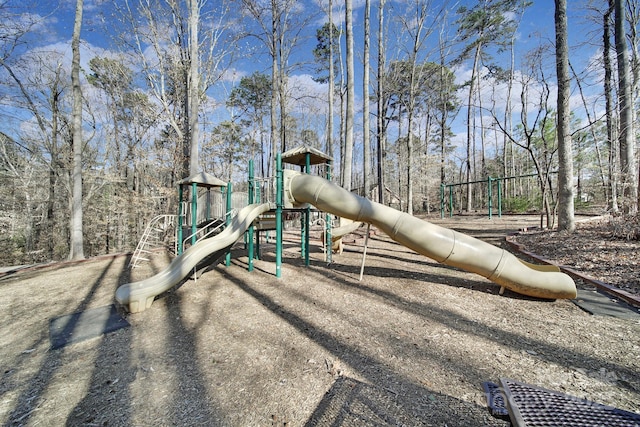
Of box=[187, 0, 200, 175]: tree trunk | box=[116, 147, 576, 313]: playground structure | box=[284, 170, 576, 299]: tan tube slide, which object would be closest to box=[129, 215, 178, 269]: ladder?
box=[187, 0, 200, 175]: tree trunk

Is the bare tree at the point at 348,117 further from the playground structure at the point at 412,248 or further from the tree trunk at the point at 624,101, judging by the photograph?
the tree trunk at the point at 624,101

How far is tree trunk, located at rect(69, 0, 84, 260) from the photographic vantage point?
26.1 feet

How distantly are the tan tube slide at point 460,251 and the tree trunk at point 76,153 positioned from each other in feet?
27.3

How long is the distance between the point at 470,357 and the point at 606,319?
2.01 m

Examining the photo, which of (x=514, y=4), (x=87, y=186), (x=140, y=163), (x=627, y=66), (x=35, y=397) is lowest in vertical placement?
(x=35, y=397)

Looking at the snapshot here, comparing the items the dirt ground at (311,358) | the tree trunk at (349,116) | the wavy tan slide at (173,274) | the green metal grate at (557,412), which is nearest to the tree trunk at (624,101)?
the dirt ground at (311,358)

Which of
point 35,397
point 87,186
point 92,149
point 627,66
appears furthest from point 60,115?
point 627,66

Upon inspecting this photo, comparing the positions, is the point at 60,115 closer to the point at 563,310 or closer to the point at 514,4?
the point at 563,310

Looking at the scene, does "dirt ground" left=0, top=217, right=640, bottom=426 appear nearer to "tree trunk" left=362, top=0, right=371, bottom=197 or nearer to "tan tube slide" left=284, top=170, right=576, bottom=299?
"tan tube slide" left=284, top=170, right=576, bottom=299

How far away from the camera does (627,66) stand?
7.26 m

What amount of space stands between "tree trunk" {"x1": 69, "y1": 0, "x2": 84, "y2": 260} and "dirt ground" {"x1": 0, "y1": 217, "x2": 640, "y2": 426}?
4.10 m

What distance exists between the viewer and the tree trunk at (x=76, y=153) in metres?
7.95

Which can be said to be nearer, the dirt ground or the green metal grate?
the green metal grate

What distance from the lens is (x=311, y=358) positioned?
2496 mm
